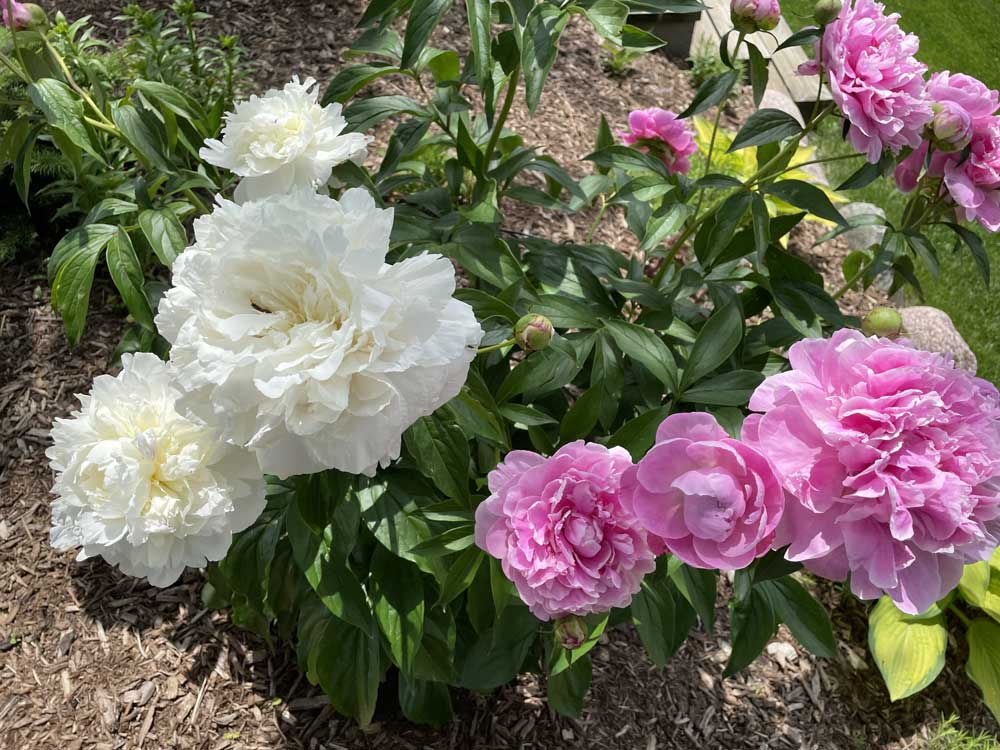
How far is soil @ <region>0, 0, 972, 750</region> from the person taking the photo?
1.87m

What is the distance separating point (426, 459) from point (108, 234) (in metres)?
0.81

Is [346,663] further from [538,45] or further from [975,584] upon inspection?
[975,584]

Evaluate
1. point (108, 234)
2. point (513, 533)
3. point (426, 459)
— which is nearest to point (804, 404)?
point (513, 533)

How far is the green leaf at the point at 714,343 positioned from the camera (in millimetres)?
1446

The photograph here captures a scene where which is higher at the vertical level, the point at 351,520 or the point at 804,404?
the point at 804,404

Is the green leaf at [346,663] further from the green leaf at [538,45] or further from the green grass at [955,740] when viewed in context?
the green grass at [955,740]

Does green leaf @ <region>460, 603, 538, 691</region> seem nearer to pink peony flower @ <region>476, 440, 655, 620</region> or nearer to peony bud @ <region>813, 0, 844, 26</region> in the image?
pink peony flower @ <region>476, 440, 655, 620</region>

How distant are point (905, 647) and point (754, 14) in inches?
63.4

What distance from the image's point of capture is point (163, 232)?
57.3 inches

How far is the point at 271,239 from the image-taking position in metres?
0.85

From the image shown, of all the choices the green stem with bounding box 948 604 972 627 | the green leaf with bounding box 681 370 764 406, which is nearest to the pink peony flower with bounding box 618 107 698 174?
the green leaf with bounding box 681 370 764 406

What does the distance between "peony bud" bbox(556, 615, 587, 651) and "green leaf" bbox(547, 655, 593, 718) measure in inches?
20.2

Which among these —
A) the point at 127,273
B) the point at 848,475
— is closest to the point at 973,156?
the point at 848,475

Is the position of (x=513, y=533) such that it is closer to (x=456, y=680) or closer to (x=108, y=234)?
(x=456, y=680)
